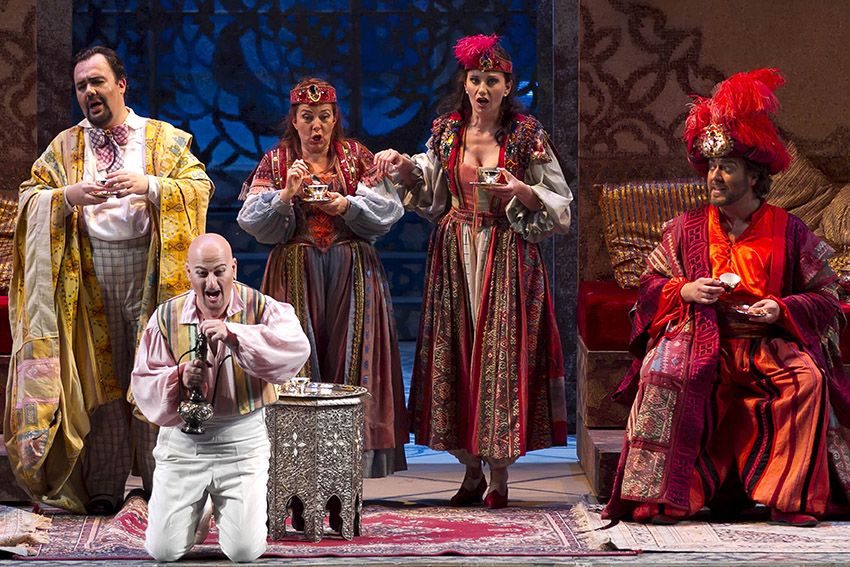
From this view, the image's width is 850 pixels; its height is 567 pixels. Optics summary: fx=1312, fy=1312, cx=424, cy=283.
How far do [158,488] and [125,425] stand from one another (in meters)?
1.05

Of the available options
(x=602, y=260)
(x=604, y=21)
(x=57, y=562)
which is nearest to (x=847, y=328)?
(x=602, y=260)

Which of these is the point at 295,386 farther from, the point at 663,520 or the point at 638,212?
the point at 638,212

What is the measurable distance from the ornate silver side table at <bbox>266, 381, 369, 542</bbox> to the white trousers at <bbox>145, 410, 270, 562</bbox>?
28 cm

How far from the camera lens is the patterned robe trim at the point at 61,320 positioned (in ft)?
16.3

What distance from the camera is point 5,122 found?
6449 mm

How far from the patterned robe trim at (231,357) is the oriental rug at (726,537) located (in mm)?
1272

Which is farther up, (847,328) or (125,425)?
(847,328)

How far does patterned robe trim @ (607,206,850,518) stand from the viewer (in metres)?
4.79

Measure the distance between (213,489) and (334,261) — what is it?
4.47ft

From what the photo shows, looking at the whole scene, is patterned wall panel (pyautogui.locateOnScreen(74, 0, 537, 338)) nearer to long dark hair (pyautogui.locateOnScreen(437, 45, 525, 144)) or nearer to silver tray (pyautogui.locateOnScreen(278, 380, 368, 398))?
long dark hair (pyautogui.locateOnScreen(437, 45, 525, 144))

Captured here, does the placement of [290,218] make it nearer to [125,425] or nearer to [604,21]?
[125,425]

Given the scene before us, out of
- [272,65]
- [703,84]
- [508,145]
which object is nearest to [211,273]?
[508,145]

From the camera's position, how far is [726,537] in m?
4.54

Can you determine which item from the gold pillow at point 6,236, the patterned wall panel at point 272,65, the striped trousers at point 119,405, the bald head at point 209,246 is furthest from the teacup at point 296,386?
the patterned wall panel at point 272,65
